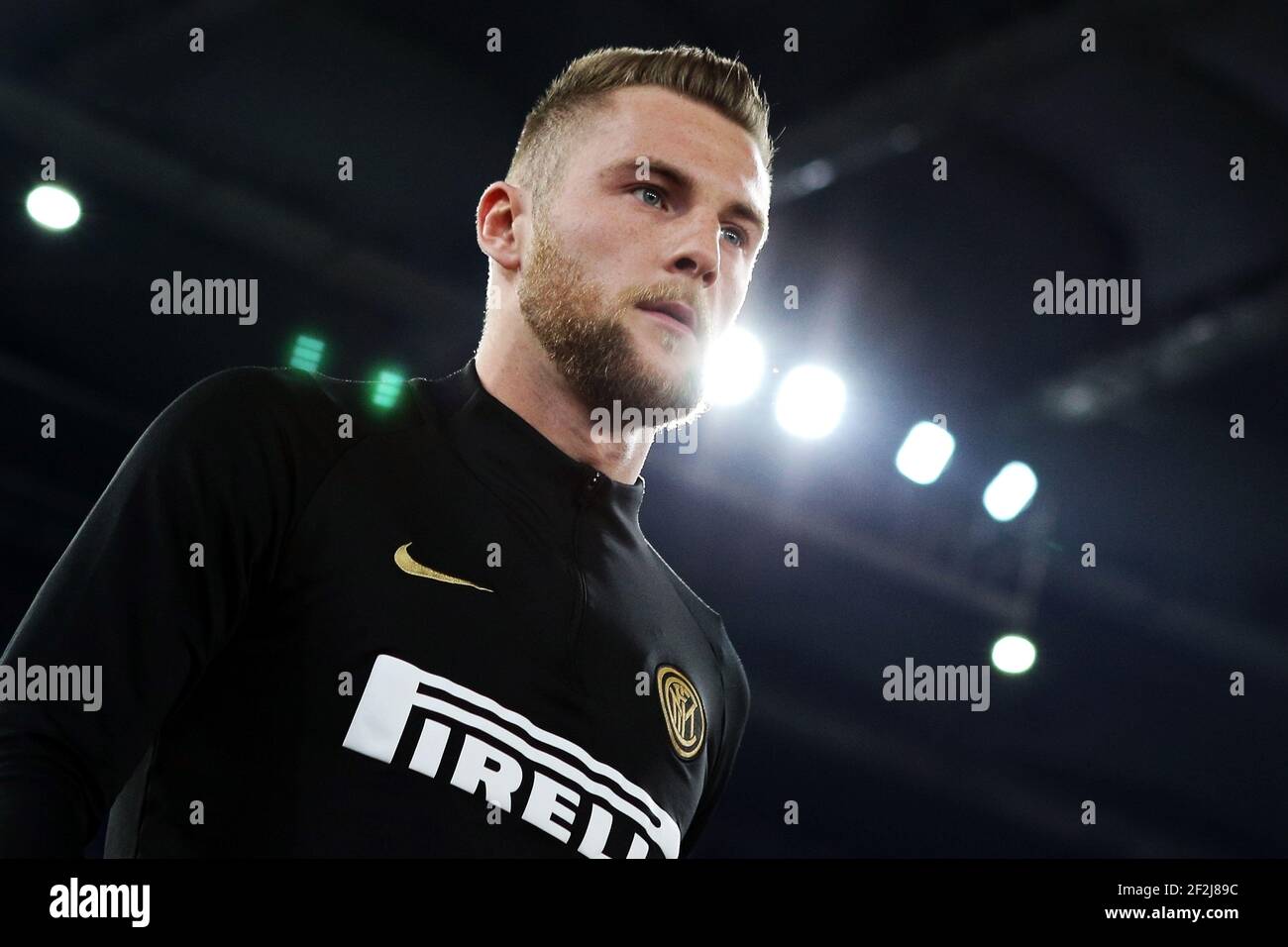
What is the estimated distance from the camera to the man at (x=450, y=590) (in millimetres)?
1226

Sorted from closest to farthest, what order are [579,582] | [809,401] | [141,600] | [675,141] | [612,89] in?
1. [141,600]
2. [579,582]
3. [675,141]
4. [612,89]
5. [809,401]

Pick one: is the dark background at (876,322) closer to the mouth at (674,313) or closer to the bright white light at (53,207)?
Result: the bright white light at (53,207)

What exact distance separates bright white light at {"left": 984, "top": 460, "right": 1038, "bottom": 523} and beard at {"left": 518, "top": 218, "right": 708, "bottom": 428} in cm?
380

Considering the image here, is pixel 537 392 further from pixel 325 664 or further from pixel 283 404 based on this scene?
pixel 325 664

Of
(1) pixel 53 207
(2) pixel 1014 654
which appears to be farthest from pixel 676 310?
(2) pixel 1014 654

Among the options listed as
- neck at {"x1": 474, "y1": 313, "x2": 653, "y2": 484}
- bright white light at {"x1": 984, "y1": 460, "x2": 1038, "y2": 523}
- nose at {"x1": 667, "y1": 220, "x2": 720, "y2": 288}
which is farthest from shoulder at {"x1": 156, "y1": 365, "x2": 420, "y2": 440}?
bright white light at {"x1": 984, "y1": 460, "x2": 1038, "y2": 523}

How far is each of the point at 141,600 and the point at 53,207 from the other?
3.05 m

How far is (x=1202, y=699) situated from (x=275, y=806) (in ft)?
19.4

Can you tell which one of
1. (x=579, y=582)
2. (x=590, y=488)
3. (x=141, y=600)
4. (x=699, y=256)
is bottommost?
(x=141, y=600)

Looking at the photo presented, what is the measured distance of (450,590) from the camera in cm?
142

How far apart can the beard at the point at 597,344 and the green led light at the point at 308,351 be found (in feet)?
8.28

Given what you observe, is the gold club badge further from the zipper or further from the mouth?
the mouth

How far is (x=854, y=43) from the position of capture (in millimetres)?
3625
